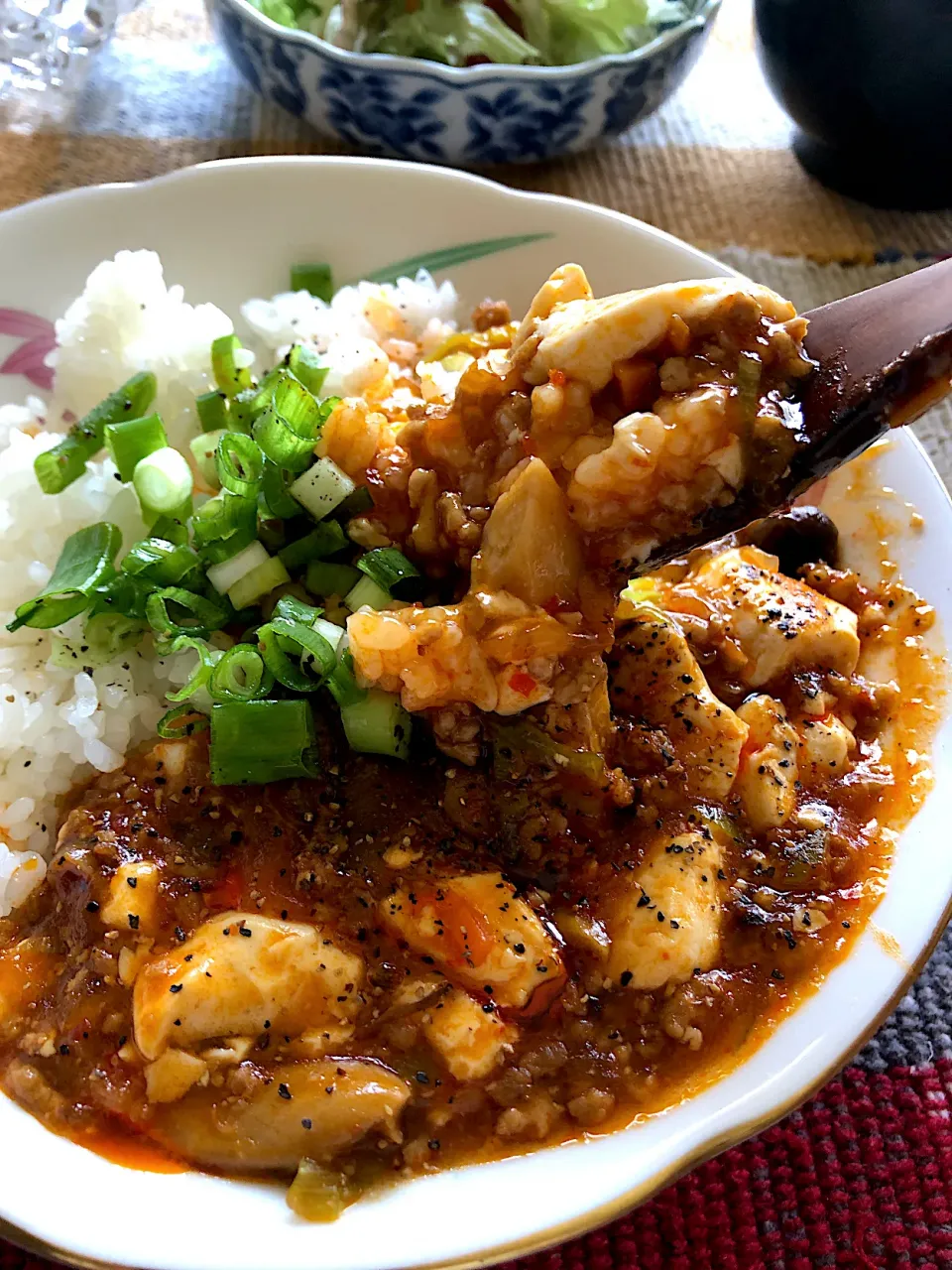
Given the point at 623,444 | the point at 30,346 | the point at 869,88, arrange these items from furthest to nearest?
the point at 869,88 → the point at 30,346 → the point at 623,444

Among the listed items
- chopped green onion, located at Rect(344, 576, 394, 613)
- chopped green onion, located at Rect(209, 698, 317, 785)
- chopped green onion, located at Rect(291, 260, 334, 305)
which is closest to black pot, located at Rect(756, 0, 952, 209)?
chopped green onion, located at Rect(291, 260, 334, 305)

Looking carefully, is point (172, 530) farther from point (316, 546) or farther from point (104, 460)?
point (104, 460)

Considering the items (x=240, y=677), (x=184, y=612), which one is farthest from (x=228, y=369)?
(x=240, y=677)

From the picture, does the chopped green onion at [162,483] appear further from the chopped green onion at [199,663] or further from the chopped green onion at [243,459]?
the chopped green onion at [199,663]

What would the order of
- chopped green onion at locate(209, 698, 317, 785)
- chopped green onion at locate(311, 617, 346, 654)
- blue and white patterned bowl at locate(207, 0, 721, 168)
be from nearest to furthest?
1. chopped green onion at locate(209, 698, 317, 785)
2. chopped green onion at locate(311, 617, 346, 654)
3. blue and white patterned bowl at locate(207, 0, 721, 168)

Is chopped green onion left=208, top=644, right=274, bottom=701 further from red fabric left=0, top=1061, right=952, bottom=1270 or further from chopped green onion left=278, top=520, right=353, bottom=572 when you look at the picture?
red fabric left=0, top=1061, right=952, bottom=1270

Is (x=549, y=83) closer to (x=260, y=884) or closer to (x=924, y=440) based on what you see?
(x=924, y=440)
